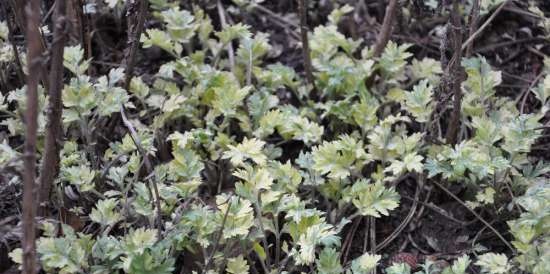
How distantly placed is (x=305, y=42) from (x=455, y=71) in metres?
0.64

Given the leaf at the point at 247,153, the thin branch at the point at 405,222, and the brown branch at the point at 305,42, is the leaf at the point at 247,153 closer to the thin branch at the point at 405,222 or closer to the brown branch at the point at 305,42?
the thin branch at the point at 405,222

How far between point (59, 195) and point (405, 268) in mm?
1082

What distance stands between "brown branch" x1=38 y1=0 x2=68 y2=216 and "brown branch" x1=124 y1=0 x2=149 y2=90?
48cm

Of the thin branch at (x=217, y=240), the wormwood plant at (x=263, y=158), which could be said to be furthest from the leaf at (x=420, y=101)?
the thin branch at (x=217, y=240)

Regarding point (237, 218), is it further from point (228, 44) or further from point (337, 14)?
point (337, 14)

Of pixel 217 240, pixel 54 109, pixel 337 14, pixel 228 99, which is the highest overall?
pixel 54 109

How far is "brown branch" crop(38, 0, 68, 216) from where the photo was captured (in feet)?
6.39

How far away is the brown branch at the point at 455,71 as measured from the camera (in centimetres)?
243

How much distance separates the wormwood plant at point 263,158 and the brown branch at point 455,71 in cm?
6

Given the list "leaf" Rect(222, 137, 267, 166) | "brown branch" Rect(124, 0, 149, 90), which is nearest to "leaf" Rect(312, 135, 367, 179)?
"leaf" Rect(222, 137, 267, 166)

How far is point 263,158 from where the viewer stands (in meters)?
2.39

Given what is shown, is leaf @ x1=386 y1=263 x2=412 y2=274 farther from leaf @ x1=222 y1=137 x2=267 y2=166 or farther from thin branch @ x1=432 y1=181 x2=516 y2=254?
leaf @ x1=222 y1=137 x2=267 y2=166

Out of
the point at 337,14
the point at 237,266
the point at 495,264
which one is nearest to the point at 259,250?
the point at 237,266

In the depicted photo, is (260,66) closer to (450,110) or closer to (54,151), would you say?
(450,110)
